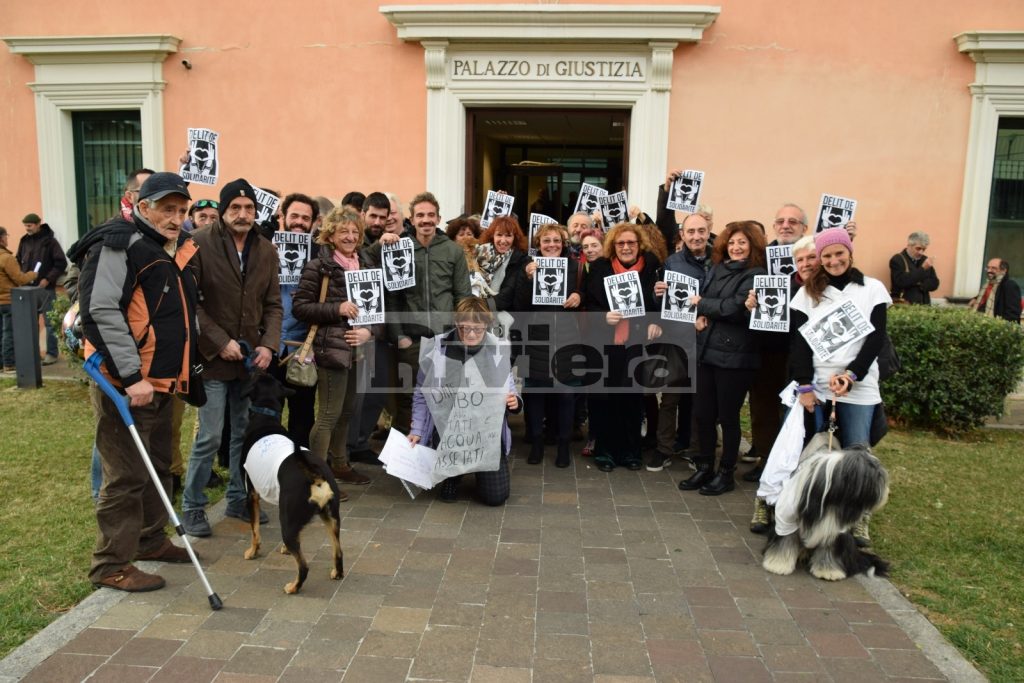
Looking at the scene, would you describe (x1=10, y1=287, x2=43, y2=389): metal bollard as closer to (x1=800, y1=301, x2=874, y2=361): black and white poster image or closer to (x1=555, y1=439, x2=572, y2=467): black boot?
(x1=555, y1=439, x2=572, y2=467): black boot

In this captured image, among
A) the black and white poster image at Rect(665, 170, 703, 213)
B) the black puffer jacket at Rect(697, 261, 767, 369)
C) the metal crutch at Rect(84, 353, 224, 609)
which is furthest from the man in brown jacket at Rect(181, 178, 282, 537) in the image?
the black and white poster image at Rect(665, 170, 703, 213)

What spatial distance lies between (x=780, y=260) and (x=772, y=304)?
0.41 m

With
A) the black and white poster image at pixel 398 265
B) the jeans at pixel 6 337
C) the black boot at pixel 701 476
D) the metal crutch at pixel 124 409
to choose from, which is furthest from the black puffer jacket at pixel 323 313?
the jeans at pixel 6 337

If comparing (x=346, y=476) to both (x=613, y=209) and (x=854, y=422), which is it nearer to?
(x=854, y=422)

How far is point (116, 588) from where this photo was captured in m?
4.15

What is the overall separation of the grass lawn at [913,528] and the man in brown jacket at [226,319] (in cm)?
80

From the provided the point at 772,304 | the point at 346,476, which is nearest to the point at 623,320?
the point at 772,304

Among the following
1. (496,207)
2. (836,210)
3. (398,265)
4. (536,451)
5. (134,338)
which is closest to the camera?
(134,338)

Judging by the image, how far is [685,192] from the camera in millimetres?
7441

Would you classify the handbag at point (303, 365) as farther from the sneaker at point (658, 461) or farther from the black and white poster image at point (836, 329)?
the black and white poster image at point (836, 329)

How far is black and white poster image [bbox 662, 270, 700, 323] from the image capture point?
6195mm

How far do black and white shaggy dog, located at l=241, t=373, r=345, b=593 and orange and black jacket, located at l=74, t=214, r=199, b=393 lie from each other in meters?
0.52

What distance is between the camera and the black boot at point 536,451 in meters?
6.81

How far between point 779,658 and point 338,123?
368 inches
